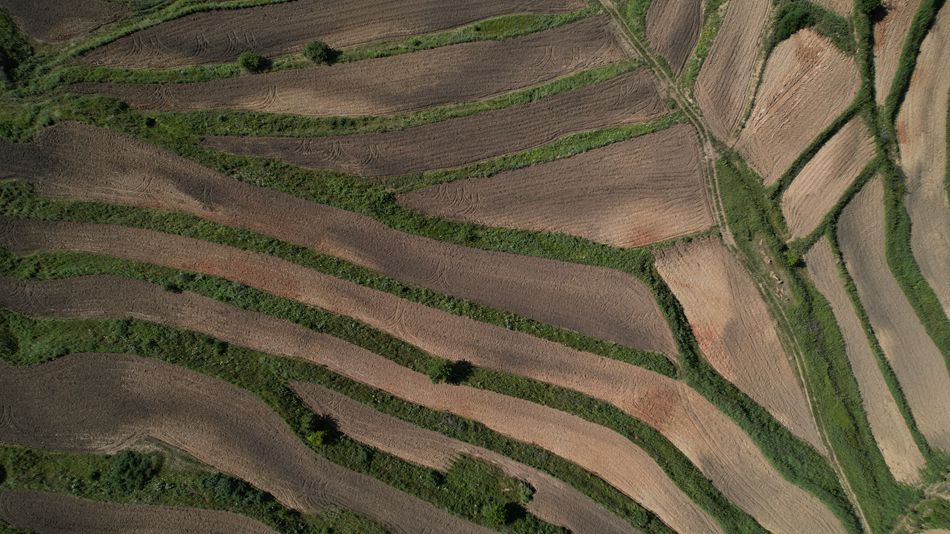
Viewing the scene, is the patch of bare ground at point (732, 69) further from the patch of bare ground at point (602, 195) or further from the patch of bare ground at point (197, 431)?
the patch of bare ground at point (197, 431)

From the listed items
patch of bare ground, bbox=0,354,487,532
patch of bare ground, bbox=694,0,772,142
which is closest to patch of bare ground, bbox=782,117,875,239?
patch of bare ground, bbox=694,0,772,142

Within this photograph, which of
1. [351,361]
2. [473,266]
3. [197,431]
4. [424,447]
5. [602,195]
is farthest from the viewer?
[602,195]

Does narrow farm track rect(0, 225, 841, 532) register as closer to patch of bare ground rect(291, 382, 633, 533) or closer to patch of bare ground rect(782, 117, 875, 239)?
patch of bare ground rect(291, 382, 633, 533)

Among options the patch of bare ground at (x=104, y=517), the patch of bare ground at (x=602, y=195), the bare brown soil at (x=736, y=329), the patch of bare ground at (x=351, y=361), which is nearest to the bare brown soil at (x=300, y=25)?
the patch of bare ground at (x=602, y=195)

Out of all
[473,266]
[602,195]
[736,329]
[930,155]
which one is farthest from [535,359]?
[930,155]

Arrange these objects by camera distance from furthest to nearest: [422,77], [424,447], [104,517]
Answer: [422,77] < [424,447] < [104,517]

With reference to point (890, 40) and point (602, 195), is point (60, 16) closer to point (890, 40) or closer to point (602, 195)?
point (602, 195)
